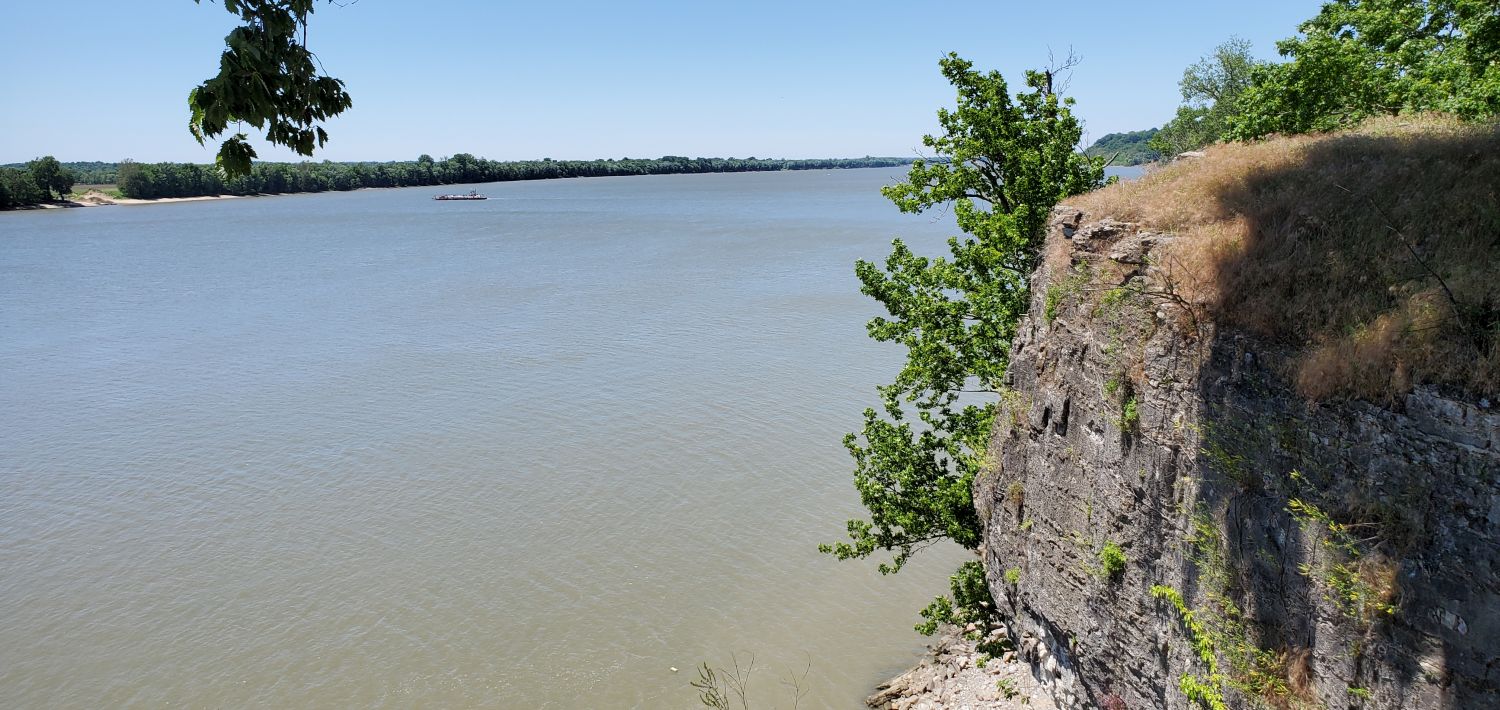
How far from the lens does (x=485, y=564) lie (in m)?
19.9

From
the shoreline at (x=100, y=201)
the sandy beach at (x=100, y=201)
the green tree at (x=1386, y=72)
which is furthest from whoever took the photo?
the sandy beach at (x=100, y=201)

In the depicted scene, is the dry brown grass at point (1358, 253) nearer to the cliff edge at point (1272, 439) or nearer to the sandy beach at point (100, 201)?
the cliff edge at point (1272, 439)

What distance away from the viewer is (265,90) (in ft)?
18.5

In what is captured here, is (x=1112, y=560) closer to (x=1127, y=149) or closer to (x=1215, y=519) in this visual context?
(x=1215, y=519)

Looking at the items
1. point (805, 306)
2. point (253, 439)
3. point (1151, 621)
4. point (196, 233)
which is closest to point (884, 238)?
point (805, 306)

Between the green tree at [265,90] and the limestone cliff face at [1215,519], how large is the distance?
25.8ft

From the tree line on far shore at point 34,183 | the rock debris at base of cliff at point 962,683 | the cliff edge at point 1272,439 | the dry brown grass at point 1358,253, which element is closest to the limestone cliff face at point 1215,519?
the cliff edge at point 1272,439

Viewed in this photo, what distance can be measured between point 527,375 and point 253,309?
23.1 meters

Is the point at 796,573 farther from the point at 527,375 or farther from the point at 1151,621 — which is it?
the point at 527,375

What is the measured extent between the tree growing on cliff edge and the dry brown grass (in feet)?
15.3

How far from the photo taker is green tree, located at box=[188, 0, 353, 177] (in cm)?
542

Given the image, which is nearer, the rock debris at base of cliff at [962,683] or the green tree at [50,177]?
the rock debris at base of cliff at [962,683]

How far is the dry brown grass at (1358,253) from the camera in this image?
645 centimetres

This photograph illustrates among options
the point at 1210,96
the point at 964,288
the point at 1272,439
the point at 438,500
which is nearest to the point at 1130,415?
the point at 1272,439
